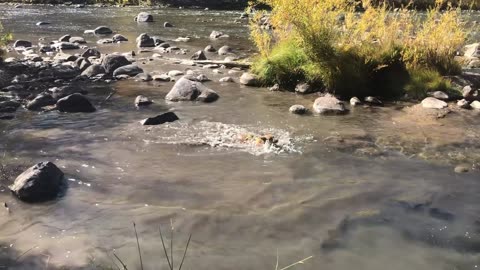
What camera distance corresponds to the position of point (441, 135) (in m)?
9.35

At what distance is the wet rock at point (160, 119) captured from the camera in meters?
10.1

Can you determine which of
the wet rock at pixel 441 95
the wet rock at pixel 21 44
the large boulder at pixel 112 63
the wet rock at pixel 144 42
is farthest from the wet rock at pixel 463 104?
the wet rock at pixel 21 44

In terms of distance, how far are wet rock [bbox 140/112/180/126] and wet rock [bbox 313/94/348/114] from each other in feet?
10.3

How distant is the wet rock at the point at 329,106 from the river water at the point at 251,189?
1.17ft

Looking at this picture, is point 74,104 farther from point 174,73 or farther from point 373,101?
→ point 373,101

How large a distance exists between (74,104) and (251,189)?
A: 5986mm

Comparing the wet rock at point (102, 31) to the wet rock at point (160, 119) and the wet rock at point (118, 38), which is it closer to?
the wet rock at point (118, 38)

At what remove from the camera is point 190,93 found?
1212cm

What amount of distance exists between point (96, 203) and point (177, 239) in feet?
4.92

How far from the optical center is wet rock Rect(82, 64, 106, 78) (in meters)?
15.2

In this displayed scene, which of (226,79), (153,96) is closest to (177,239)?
(153,96)

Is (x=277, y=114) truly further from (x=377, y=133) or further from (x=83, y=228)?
(x=83, y=228)

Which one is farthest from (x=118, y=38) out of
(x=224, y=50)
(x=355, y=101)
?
(x=355, y=101)

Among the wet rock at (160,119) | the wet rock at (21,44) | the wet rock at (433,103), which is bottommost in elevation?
the wet rock at (21,44)
